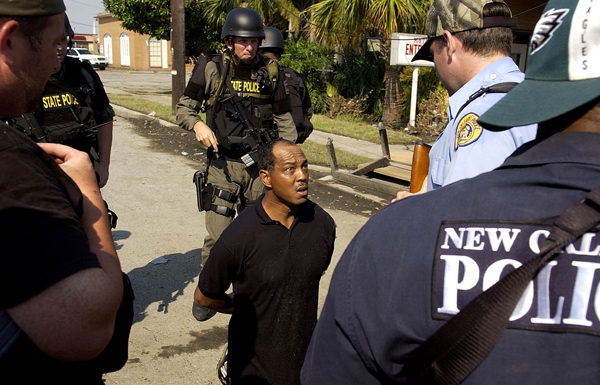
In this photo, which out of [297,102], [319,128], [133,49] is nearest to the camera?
[297,102]

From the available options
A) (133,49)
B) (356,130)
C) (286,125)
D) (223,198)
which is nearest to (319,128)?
(356,130)

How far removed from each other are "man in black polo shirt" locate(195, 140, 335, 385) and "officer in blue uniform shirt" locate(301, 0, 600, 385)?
5.28 feet

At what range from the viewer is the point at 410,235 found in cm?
106

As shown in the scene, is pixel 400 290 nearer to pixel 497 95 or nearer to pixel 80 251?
pixel 80 251

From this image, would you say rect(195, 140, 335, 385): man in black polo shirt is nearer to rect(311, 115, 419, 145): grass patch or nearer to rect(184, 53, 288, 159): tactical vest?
rect(184, 53, 288, 159): tactical vest

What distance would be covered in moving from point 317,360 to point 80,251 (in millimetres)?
570

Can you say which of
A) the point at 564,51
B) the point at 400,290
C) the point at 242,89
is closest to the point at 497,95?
the point at 564,51

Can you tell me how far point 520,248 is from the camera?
98 cm

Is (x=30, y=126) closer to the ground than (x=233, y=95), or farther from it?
closer to the ground

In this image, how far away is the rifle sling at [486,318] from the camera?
0.94 meters

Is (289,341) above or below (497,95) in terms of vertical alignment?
below

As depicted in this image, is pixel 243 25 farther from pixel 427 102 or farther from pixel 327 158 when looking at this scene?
pixel 427 102

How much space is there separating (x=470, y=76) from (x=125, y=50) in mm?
55218

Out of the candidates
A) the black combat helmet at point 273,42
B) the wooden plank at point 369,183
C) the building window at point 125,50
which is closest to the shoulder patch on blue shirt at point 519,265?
the black combat helmet at point 273,42
